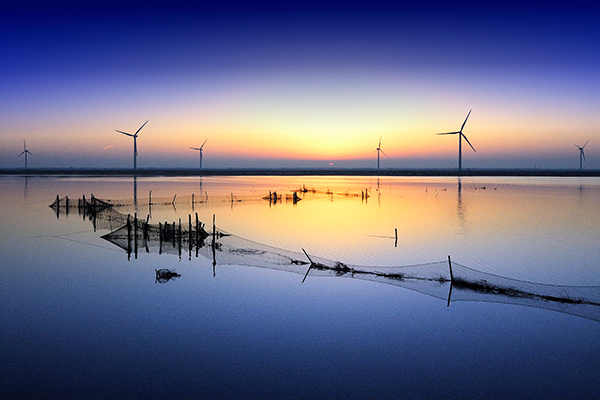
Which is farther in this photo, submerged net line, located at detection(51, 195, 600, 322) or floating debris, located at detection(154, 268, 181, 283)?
floating debris, located at detection(154, 268, 181, 283)

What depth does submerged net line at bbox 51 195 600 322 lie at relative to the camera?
15977 millimetres

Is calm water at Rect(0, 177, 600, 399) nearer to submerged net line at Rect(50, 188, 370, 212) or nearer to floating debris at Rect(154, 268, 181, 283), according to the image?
floating debris at Rect(154, 268, 181, 283)

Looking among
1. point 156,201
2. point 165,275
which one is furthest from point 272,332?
point 156,201

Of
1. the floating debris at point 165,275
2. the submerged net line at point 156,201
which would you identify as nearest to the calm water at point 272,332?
the floating debris at point 165,275

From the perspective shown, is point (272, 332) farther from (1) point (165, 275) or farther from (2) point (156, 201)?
(2) point (156, 201)

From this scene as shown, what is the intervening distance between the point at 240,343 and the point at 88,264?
44.9 feet

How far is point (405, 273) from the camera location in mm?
19969

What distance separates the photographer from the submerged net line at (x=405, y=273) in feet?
52.4

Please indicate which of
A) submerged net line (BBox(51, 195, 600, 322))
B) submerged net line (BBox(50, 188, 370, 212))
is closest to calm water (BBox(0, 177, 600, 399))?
submerged net line (BBox(51, 195, 600, 322))

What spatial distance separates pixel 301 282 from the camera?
63.4 ft

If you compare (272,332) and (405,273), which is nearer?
(272,332)

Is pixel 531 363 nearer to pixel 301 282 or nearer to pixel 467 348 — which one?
pixel 467 348

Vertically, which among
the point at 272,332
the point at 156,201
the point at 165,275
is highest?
the point at 156,201

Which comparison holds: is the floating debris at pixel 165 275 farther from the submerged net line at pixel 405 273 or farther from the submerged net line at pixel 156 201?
the submerged net line at pixel 156 201
